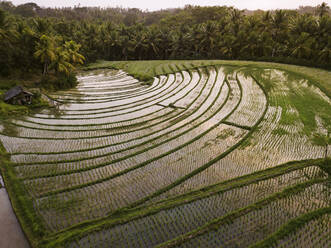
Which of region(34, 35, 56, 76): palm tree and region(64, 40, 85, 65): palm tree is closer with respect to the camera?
region(34, 35, 56, 76): palm tree

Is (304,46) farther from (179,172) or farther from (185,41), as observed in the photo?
(179,172)

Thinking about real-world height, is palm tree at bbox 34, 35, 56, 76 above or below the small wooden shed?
above

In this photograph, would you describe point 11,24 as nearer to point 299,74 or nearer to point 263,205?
point 263,205

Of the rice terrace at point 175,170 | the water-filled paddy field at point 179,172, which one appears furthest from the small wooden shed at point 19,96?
the water-filled paddy field at point 179,172

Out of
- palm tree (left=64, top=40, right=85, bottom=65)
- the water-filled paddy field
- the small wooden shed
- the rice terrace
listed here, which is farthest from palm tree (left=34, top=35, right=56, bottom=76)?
the water-filled paddy field

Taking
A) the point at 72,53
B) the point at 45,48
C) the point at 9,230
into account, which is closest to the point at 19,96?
→ the point at 45,48

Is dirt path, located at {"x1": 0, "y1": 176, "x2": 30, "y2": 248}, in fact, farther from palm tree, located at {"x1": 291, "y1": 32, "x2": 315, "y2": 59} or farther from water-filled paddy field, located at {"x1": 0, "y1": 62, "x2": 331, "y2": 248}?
palm tree, located at {"x1": 291, "y1": 32, "x2": 315, "y2": 59}
